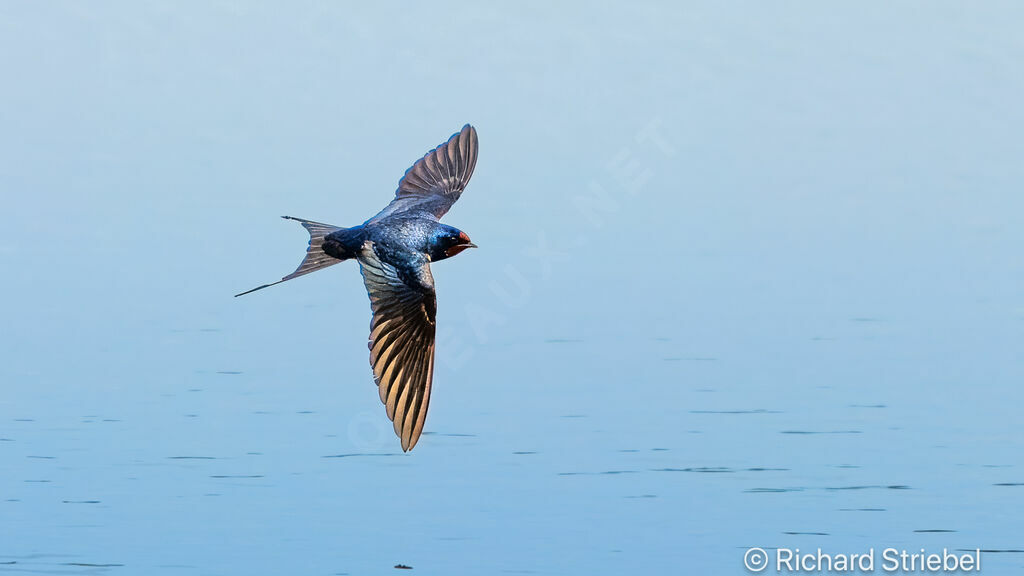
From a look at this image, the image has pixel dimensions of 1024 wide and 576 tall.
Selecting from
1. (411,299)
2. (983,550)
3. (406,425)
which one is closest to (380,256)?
(411,299)

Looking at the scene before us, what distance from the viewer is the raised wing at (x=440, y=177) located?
7703 mm

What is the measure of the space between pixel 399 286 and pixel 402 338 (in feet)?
0.81

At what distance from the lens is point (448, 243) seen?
6785 millimetres

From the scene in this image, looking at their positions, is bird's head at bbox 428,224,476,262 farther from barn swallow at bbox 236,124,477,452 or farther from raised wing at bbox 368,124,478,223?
raised wing at bbox 368,124,478,223

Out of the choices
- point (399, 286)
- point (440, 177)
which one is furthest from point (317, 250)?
point (440, 177)

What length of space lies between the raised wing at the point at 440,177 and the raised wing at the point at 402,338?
93 centimetres

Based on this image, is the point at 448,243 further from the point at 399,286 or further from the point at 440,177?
the point at 440,177

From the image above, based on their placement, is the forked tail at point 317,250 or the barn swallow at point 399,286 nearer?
the barn swallow at point 399,286

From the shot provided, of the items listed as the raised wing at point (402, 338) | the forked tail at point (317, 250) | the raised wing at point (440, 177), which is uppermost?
the raised wing at point (440, 177)

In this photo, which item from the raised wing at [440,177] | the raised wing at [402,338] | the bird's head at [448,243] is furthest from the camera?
the raised wing at [440,177]

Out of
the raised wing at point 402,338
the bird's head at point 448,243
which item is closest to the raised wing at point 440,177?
the bird's head at point 448,243

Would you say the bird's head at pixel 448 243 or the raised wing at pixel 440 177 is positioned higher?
the raised wing at pixel 440 177

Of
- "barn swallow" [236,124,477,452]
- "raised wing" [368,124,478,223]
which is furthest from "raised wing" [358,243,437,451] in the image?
"raised wing" [368,124,478,223]

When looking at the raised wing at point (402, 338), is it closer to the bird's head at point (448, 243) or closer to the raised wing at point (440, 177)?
the bird's head at point (448, 243)
